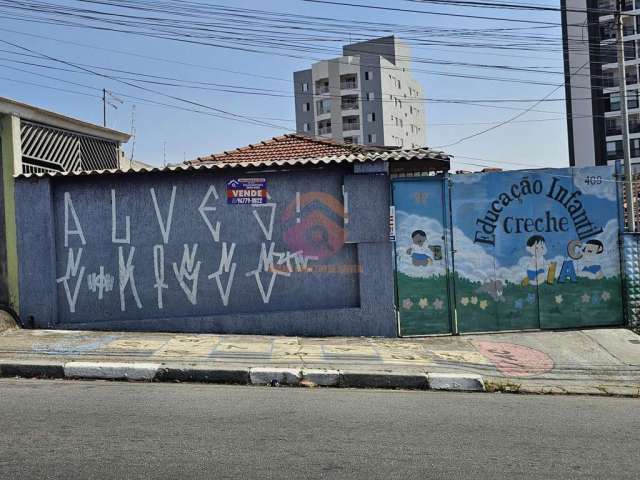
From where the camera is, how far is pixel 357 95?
240ft

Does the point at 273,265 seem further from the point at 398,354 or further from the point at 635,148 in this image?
the point at 635,148

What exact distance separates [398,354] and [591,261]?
3.69m

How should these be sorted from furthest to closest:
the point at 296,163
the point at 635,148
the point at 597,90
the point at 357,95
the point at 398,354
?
the point at 357,95, the point at 635,148, the point at 597,90, the point at 296,163, the point at 398,354

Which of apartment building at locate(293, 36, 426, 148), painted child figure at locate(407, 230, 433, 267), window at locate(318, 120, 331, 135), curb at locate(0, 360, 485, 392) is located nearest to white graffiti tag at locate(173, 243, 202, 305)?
curb at locate(0, 360, 485, 392)

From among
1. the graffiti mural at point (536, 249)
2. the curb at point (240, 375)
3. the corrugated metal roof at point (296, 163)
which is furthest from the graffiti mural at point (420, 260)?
the curb at point (240, 375)

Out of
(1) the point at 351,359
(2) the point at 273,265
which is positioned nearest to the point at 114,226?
(2) the point at 273,265

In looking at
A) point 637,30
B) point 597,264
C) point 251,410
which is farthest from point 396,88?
point 251,410

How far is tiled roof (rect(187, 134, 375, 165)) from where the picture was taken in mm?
15031

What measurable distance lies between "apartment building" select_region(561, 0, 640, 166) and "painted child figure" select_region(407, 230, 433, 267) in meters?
51.7

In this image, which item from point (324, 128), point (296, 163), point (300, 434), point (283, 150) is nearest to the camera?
point (300, 434)

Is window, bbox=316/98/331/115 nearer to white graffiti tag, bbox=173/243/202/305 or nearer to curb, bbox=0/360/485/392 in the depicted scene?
white graffiti tag, bbox=173/243/202/305

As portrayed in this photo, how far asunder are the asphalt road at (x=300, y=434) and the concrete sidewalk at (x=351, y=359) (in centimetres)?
53

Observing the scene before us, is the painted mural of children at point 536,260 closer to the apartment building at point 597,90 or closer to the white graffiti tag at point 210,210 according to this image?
the white graffiti tag at point 210,210

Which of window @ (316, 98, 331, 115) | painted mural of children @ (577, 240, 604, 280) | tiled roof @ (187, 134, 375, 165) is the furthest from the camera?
window @ (316, 98, 331, 115)
